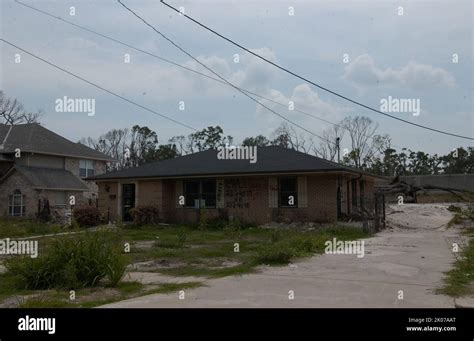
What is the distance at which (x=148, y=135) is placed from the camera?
78750mm

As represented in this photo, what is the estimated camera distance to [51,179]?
3631 centimetres

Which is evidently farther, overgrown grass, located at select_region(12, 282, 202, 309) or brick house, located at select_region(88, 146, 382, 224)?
brick house, located at select_region(88, 146, 382, 224)

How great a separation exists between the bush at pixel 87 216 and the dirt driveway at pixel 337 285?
17.5 meters

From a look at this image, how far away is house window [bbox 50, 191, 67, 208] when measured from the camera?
35531mm

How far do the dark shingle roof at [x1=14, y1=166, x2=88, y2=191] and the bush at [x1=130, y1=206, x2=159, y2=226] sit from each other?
10.2m

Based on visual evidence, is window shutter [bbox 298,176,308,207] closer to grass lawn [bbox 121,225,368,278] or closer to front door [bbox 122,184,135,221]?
grass lawn [bbox 121,225,368,278]

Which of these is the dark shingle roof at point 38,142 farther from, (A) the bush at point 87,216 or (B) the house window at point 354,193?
(B) the house window at point 354,193

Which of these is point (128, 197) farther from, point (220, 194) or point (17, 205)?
point (17, 205)

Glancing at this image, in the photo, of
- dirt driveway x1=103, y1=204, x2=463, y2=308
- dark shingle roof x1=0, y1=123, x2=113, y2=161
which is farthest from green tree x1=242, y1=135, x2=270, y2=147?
dirt driveway x1=103, y1=204, x2=463, y2=308

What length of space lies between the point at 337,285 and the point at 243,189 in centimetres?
1731

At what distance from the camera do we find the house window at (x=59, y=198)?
35.5m

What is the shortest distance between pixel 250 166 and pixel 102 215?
9.34 m
